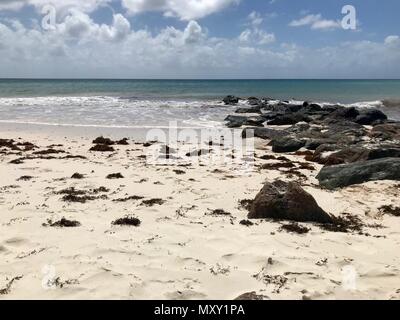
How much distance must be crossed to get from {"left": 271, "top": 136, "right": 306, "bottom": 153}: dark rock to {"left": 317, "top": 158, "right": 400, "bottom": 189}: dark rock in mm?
6312

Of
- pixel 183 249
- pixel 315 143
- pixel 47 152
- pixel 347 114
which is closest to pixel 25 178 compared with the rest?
pixel 47 152

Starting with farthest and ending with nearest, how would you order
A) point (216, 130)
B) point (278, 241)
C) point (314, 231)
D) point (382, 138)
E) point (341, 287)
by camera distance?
point (216, 130) < point (382, 138) < point (314, 231) < point (278, 241) < point (341, 287)

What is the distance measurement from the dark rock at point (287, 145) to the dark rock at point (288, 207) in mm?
10456

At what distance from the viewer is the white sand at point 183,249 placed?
19.3 ft

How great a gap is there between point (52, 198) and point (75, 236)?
2769 millimetres

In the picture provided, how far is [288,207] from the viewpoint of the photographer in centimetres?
878

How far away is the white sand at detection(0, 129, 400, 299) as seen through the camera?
19.3 feet

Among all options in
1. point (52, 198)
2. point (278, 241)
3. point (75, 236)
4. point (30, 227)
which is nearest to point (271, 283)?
point (278, 241)

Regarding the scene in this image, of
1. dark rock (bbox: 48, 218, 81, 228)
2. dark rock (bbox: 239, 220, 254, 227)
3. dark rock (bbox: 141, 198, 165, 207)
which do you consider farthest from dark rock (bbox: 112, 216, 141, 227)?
dark rock (bbox: 239, 220, 254, 227)

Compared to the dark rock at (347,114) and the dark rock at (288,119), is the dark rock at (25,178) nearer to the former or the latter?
the dark rock at (288,119)

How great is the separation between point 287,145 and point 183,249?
42.8 ft

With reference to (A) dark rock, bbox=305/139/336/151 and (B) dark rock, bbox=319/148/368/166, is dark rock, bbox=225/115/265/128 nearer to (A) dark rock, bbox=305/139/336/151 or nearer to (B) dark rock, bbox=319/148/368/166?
(A) dark rock, bbox=305/139/336/151

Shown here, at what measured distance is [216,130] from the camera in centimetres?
2661
